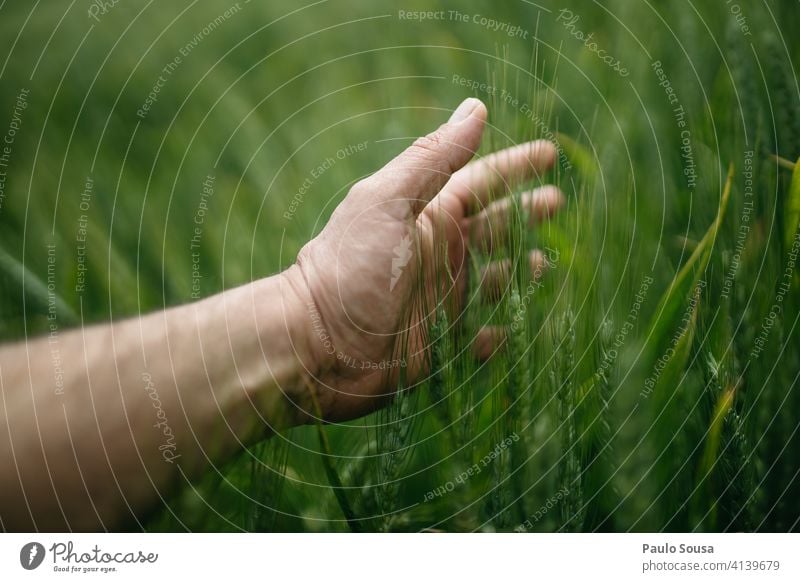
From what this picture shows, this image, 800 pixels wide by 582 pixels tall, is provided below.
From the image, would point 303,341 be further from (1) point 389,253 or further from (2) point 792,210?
(2) point 792,210

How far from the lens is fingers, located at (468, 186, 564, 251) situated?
596mm

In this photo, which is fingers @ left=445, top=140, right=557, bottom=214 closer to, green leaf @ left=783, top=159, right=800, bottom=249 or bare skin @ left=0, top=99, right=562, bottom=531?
bare skin @ left=0, top=99, right=562, bottom=531

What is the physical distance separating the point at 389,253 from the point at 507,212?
96 mm

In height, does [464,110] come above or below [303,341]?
above

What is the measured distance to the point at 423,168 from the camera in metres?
0.62

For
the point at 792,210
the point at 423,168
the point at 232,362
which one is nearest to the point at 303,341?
the point at 232,362

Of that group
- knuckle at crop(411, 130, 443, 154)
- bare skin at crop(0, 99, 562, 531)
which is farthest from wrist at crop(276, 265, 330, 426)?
knuckle at crop(411, 130, 443, 154)

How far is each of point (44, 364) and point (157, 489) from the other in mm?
132

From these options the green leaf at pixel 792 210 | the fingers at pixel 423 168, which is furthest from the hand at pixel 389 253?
the green leaf at pixel 792 210

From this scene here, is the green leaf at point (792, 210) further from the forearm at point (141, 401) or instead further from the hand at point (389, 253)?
the forearm at point (141, 401)
